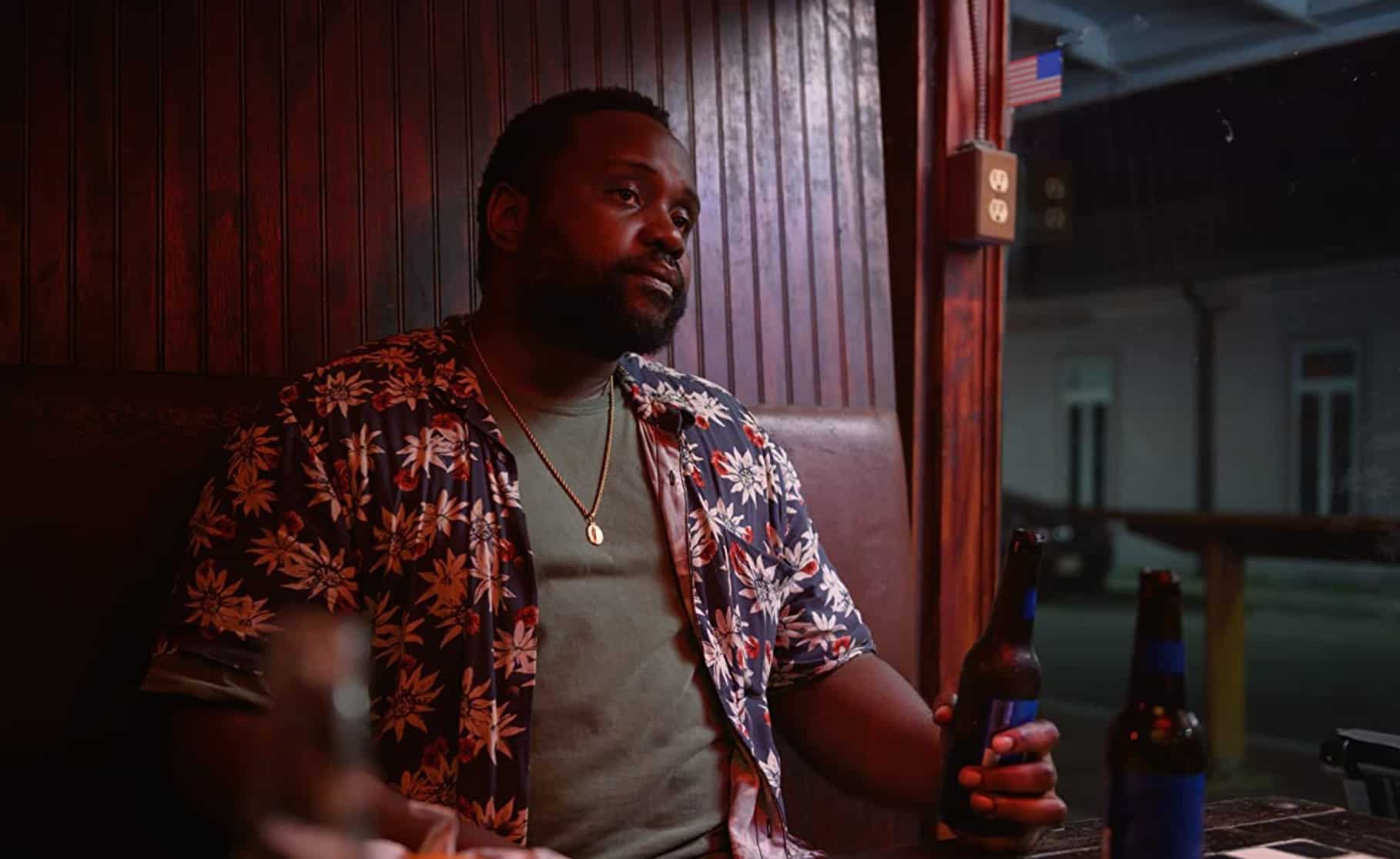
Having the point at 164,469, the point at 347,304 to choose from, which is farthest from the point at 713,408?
the point at 164,469

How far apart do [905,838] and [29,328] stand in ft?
5.90

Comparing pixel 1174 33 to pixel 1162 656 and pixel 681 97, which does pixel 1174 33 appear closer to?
pixel 681 97

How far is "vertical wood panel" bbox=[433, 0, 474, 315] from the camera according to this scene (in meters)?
2.07

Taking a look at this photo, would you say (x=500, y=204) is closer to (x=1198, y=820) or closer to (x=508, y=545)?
(x=508, y=545)

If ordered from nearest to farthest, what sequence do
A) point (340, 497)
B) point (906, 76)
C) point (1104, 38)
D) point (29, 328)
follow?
1. point (340, 497)
2. point (29, 328)
3. point (906, 76)
4. point (1104, 38)

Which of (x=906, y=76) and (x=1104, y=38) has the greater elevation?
(x=1104, y=38)

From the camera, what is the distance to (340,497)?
5.13 ft

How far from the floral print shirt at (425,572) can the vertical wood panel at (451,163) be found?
0.24m

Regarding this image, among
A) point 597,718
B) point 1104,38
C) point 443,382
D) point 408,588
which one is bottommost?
point 597,718

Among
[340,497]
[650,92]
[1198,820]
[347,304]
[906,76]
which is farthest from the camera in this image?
[906,76]

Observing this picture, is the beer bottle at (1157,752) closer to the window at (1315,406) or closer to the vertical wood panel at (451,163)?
the vertical wood panel at (451,163)

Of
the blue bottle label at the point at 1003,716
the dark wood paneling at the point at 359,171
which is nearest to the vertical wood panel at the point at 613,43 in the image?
the dark wood paneling at the point at 359,171

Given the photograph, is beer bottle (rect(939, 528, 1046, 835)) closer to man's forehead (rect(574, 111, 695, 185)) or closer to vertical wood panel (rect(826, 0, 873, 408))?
man's forehead (rect(574, 111, 695, 185))

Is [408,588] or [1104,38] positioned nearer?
[408,588]
